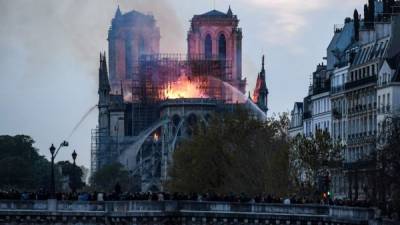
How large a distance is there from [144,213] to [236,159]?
43697 millimetres

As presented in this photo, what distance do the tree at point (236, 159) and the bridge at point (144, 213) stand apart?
28581 millimetres

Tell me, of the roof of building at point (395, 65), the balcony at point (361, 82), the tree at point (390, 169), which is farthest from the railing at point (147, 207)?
the balcony at point (361, 82)

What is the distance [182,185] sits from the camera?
180125mm

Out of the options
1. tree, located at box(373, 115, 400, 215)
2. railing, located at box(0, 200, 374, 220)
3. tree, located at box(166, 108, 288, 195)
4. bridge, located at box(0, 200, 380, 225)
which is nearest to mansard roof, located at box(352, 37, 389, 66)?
tree, located at box(166, 108, 288, 195)

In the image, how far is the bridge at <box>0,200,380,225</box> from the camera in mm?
123875

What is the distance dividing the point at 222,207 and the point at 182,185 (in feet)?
178

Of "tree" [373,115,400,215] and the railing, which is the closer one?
the railing

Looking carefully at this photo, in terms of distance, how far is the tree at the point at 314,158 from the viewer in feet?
529

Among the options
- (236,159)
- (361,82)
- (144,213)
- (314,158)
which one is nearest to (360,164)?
(314,158)

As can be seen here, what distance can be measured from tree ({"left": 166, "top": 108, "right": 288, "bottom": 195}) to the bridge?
93.8 feet

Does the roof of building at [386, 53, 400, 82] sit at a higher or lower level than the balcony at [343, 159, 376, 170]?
higher

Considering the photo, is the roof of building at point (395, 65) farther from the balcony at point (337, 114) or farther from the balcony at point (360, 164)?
the balcony at point (337, 114)

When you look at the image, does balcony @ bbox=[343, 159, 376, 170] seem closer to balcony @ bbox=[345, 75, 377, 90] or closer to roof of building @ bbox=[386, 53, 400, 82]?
balcony @ bbox=[345, 75, 377, 90]

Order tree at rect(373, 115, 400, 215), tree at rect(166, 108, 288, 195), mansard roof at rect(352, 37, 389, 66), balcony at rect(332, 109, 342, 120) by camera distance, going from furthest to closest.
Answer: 1. balcony at rect(332, 109, 342, 120)
2. mansard roof at rect(352, 37, 389, 66)
3. tree at rect(166, 108, 288, 195)
4. tree at rect(373, 115, 400, 215)
